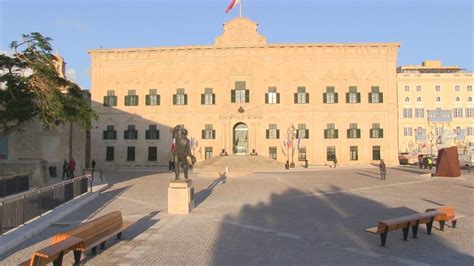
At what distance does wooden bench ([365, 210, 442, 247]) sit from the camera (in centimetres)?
943

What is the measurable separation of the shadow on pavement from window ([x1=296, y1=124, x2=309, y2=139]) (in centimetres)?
3679

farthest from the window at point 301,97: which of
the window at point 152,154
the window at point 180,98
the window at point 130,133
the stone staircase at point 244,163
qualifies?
the window at point 130,133

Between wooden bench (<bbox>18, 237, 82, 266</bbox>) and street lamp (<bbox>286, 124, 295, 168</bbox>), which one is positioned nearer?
wooden bench (<bbox>18, 237, 82, 266</bbox>)

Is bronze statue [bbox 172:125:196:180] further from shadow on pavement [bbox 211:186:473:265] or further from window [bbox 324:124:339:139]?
window [bbox 324:124:339:139]

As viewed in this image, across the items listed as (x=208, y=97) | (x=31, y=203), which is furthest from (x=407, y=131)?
(x=31, y=203)

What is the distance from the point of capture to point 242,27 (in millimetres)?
54844

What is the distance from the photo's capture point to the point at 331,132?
52719 millimetres

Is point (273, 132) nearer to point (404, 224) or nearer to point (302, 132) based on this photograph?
point (302, 132)

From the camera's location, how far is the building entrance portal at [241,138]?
54062 mm

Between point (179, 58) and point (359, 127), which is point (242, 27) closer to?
point (179, 58)

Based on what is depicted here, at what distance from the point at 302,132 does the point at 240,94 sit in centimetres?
867

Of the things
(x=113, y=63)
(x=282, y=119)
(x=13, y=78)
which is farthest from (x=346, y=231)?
(x=113, y=63)

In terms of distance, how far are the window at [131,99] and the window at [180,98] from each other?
4.96 meters

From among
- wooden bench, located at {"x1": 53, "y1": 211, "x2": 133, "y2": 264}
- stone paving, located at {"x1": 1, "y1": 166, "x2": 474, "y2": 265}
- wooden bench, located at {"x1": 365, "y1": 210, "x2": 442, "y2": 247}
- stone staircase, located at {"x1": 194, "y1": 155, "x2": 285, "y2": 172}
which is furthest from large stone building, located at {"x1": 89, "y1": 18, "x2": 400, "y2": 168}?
wooden bench, located at {"x1": 53, "y1": 211, "x2": 133, "y2": 264}
